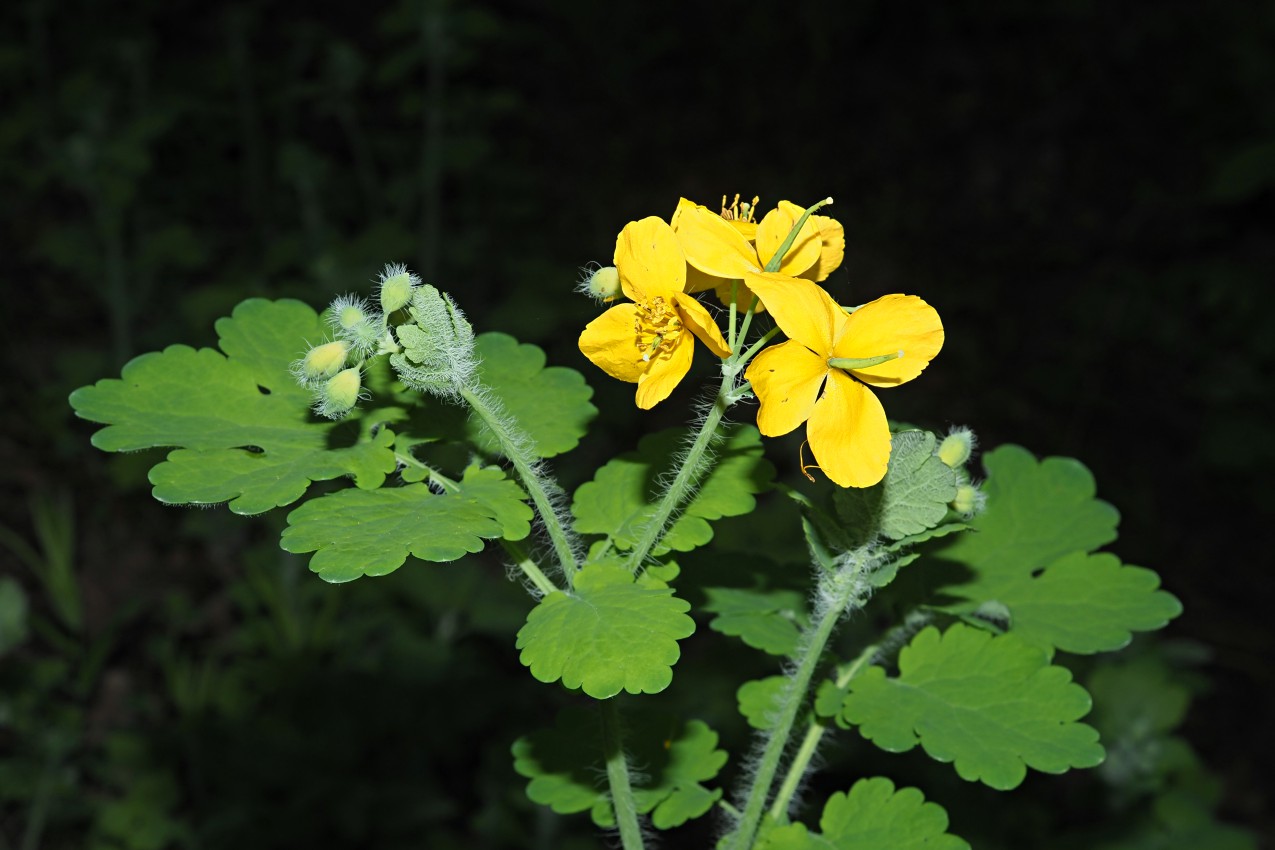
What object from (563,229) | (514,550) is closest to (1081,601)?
(514,550)

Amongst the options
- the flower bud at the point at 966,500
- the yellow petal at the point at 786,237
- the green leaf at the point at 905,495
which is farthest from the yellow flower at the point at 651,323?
the flower bud at the point at 966,500

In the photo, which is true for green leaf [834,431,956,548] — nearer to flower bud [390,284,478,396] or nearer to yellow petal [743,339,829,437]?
yellow petal [743,339,829,437]

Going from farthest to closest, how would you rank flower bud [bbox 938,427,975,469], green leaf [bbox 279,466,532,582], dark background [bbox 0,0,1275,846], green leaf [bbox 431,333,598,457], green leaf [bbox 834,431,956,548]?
1. dark background [bbox 0,0,1275,846]
2. green leaf [bbox 431,333,598,457]
3. flower bud [bbox 938,427,975,469]
4. green leaf [bbox 834,431,956,548]
5. green leaf [bbox 279,466,532,582]

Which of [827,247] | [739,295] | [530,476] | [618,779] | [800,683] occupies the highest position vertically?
[827,247]

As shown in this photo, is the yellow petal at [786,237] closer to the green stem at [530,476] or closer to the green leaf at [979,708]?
the green stem at [530,476]

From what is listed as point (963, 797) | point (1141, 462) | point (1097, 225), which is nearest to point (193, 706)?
point (963, 797)

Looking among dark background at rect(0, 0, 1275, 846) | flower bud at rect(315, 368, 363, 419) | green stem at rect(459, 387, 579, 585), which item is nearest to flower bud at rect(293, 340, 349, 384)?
flower bud at rect(315, 368, 363, 419)

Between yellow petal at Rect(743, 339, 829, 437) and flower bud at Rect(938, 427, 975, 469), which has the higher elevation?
flower bud at Rect(938, 427, 975, 469)

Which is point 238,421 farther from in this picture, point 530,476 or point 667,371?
point 667,371
